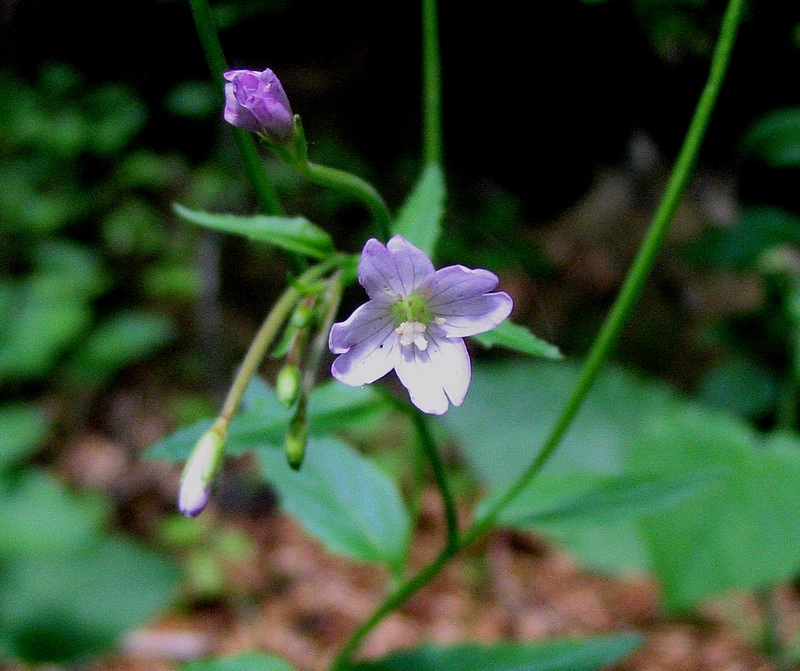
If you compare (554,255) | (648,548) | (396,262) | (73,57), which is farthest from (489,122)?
(396,262)

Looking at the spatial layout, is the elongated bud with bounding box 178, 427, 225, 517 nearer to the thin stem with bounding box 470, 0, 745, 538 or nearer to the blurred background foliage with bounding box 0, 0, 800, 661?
the thin stem with bounding box 470, 0, 745, 538

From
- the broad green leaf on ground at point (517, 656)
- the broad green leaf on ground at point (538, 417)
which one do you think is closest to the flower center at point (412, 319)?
the broad green leaf on ground at point (517, 656)

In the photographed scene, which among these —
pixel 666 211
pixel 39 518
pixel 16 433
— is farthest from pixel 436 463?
pixel 16 433

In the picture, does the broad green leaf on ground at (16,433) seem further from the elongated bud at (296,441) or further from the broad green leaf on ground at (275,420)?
the elongated bud at (296,441)

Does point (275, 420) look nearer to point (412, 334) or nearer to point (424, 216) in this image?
point (412, 334)

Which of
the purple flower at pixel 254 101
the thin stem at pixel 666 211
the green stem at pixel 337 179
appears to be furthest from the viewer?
the thin stem at pixel 666 211
